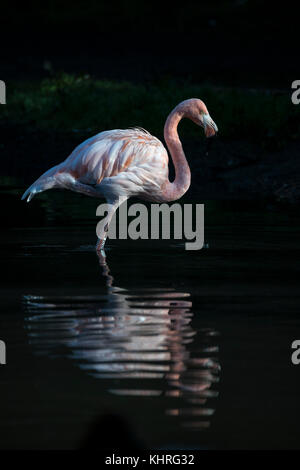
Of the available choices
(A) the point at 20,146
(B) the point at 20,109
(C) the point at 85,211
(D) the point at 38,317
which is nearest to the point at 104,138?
(C) the point at 85,211

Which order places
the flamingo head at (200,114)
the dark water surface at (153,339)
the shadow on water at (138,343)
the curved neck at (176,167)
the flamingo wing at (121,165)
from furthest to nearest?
1. the flamingo head at (200,114)
2. the curved neck at (176,167)
3. the flamingo wing at (121,165)
4. the shadow on water at (138,343)
5. the dark water surface at (153,339)

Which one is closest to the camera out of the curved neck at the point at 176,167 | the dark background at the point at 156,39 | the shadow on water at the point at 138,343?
the shadow on water at the point at 138,343

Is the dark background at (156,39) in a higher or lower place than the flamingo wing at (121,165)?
higher

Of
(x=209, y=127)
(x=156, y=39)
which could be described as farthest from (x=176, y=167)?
(x=156, y=39)

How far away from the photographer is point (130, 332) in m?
6.51

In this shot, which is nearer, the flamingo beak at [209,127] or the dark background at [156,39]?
the flamingo beak at [209,127]

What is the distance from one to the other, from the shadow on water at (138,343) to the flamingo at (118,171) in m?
2.16

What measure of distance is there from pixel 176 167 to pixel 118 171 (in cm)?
71

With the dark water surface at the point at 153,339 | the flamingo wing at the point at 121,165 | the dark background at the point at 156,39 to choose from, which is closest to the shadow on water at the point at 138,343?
the dark water surface at the point at 153,339

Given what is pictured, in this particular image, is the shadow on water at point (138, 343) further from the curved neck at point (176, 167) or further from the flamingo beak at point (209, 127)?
the flamingo beak at point (209, 127)

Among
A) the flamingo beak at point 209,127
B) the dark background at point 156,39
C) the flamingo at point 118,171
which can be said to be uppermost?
the dark background at point 156,39

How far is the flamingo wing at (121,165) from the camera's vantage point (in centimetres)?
996

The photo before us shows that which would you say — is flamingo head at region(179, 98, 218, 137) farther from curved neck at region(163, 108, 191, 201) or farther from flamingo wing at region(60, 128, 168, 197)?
flamingo wing at region(60, 128, 168, 197)

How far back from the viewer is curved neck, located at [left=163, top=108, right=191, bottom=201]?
10.3 m
